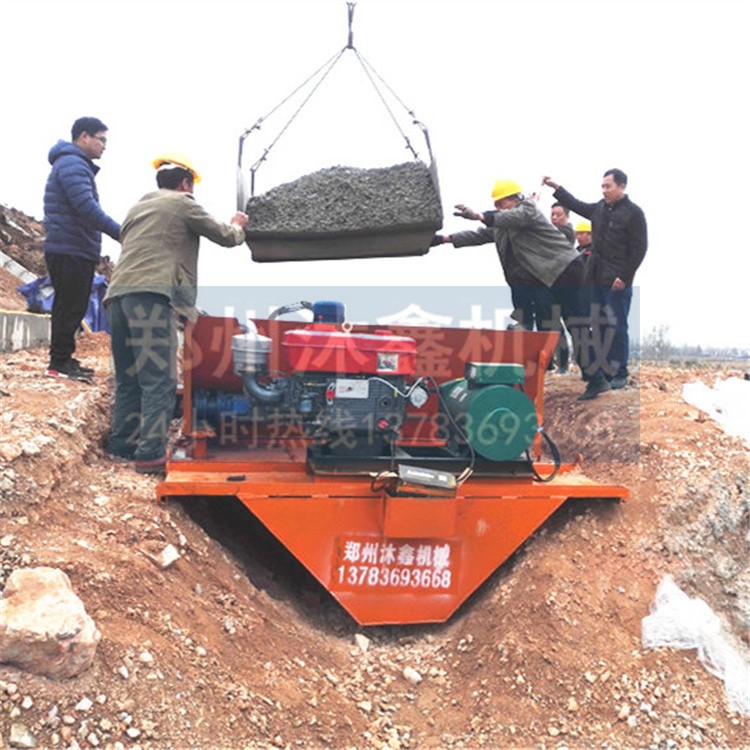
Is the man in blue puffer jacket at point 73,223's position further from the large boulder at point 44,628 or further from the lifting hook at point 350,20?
the large boulder at point 44,628

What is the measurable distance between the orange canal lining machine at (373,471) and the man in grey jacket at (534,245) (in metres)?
1.62

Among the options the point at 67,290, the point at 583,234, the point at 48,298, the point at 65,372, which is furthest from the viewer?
the point at 48,298

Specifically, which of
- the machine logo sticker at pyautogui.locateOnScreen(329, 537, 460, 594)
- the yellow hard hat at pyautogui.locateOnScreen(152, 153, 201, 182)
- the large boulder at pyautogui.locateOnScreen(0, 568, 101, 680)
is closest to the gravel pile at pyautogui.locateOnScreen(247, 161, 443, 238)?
the yellow hard hat at pyautogui.locateOnScreen(152, 153, 201, 182)

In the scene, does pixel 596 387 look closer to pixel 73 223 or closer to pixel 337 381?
pixel 337 381

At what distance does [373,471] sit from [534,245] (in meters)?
2.57

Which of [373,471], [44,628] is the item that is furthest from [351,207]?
[44,628]

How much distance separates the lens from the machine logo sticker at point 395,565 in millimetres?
3809

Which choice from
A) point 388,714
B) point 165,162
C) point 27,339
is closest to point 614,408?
point 388,714

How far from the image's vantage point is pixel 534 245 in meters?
5.62

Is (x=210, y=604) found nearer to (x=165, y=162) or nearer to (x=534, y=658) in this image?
(x=534, y=658)

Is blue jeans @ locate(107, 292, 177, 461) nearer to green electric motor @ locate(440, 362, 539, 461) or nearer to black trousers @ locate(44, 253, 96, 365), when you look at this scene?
black trousers @ locate(44, 253, 96, 365)

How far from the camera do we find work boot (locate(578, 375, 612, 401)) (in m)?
5.64

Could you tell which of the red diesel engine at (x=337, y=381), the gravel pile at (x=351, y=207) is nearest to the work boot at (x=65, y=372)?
the gravel pile at (x=351, y=207)

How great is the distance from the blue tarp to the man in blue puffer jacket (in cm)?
324
